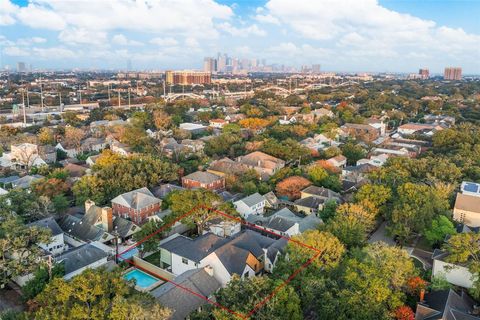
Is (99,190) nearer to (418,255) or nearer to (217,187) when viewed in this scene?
A: (217,187)

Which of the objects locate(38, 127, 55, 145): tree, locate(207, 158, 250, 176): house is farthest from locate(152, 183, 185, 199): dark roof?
locate(38, 127, 55, 145): tree

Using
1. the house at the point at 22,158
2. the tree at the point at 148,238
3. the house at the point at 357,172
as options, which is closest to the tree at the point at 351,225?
the tree at the point at 148,238

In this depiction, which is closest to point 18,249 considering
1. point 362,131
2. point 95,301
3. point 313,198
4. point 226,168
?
point 95,301

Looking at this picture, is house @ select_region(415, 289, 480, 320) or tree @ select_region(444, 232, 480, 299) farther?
tree @ select_region(444, 232, 480, 299)

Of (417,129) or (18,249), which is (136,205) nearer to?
(18,249)

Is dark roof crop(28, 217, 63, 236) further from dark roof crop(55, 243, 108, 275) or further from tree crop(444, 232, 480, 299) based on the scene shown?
tree crop(444, 232, 480, 299)

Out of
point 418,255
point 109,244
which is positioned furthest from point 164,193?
point 418,255

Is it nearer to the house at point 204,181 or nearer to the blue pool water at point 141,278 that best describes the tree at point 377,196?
the house at point 204,181
